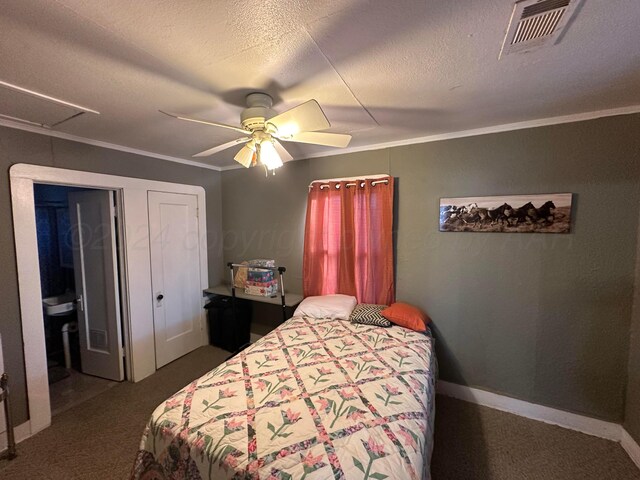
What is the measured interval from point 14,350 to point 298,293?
2529 mm

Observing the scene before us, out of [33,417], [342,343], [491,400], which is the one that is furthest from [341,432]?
[33,417]

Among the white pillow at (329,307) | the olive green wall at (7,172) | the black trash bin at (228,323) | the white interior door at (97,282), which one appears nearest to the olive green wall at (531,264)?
the white pillow at (329,307)

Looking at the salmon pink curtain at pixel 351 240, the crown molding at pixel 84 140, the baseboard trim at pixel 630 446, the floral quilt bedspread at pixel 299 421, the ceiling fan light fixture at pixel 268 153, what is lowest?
the baseboard trim at pixel 630 446

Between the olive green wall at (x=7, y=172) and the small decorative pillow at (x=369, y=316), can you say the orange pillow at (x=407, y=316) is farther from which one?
the olive green wall at (x=7, y=172)

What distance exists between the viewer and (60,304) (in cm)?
310

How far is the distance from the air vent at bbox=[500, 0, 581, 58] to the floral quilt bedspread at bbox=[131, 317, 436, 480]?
6.15 ft

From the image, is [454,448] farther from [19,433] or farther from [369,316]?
[19,433]

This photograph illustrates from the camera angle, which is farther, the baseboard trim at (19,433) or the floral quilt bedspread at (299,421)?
the baseboard trim at (19,433)

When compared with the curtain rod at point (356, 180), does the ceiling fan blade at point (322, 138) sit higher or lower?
higher

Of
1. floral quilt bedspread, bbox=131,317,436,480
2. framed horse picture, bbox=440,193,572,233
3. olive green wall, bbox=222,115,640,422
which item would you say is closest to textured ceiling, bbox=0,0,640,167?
olive green wall, bbox=222,115,640,422

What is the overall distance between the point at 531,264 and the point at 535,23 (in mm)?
1854

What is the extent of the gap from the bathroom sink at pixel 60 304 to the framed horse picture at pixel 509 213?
4.36m

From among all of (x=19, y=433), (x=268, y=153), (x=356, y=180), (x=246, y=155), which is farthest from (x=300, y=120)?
(x=19, y=433)

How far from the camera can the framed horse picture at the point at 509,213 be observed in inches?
83.6
